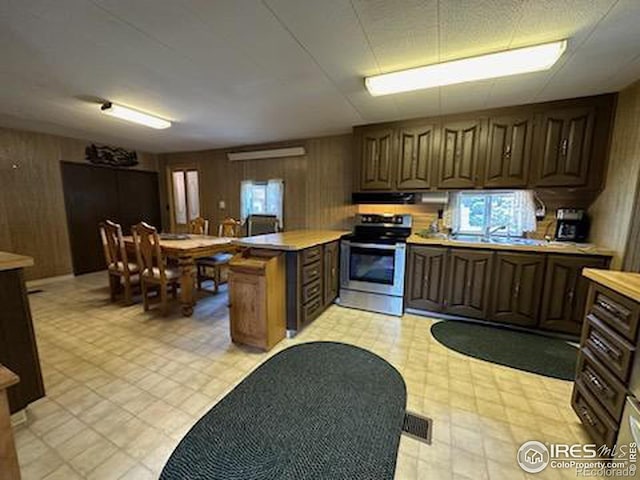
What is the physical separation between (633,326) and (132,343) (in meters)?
3.52

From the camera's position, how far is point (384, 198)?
11.7 ft

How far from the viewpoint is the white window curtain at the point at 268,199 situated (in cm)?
470

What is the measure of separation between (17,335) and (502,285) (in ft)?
12.9

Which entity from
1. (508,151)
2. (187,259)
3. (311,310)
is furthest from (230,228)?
(508,151)

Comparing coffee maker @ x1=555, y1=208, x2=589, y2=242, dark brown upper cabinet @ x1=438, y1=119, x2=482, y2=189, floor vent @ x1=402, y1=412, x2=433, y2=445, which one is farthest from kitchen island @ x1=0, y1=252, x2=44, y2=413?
coffee maker @ x1=555, y1=208, x2=589, y2=242

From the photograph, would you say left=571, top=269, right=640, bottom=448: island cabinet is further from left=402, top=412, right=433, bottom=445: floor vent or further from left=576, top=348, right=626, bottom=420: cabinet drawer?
left=402, top=412, right=433, bottom=445: floor vent

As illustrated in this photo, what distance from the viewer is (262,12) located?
4.79 ft

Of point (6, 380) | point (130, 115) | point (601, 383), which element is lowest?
point (601, 383)

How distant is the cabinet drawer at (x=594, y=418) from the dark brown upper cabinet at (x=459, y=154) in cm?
214

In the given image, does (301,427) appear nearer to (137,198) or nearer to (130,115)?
(130,115)

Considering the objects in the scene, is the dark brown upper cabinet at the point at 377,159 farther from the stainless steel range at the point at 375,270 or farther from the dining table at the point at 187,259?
the dining table at the point at 187,259

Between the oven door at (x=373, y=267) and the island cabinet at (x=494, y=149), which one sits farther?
the oven door at (x=373, y=267)

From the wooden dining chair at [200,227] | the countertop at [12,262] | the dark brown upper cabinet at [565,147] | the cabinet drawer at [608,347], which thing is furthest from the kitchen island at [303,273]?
the dark brown upper cabinet at [565,147]

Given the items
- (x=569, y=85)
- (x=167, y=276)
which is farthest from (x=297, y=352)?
(x=569, y=85)
